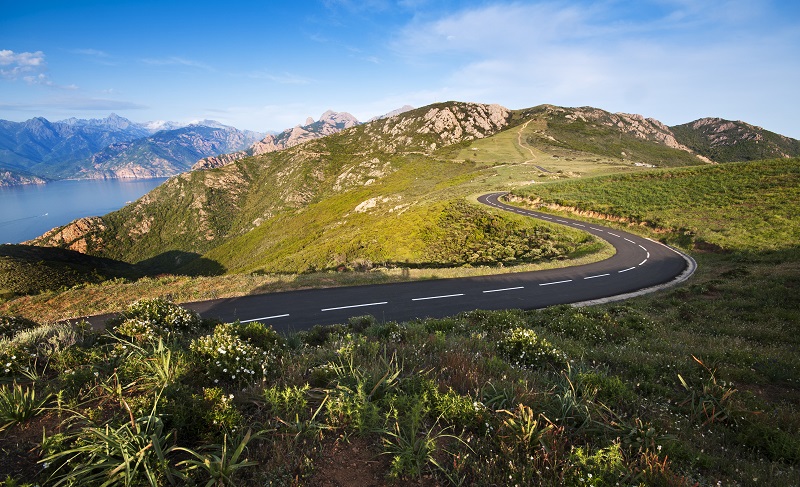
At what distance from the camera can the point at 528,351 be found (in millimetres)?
7195

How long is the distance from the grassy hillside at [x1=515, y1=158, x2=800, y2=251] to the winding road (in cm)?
694

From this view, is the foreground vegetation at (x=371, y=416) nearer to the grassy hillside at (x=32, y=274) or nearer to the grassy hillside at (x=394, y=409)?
the grassy hillside at (x=394, y=409)

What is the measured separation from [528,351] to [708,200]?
4621 cm

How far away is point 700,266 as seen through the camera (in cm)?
2378

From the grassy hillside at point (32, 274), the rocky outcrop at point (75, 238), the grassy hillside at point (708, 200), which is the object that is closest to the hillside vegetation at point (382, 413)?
the grassy hillside at point (708, 200)

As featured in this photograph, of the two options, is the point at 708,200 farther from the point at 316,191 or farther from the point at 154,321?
the point at 316,191

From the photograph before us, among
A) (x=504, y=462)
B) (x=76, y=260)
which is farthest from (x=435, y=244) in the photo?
(x=76, y=260)

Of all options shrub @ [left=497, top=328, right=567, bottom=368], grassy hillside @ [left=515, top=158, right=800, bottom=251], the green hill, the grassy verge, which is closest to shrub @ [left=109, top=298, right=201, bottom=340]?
shrub @ [left=497, top=328, right=567, bottom=368]

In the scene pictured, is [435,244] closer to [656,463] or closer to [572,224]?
[572,224]

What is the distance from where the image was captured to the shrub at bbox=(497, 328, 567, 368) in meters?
7.04

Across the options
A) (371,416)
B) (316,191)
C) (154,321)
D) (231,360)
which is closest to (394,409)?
(371,416)

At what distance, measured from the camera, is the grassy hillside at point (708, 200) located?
27.7 meters

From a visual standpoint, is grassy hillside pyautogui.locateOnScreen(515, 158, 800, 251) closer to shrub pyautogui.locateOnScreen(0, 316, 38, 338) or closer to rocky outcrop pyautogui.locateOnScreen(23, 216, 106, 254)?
shrub pyautogui.locateOnScreen(0, 316, 38, 338)

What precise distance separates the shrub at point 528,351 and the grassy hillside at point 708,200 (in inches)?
1135
